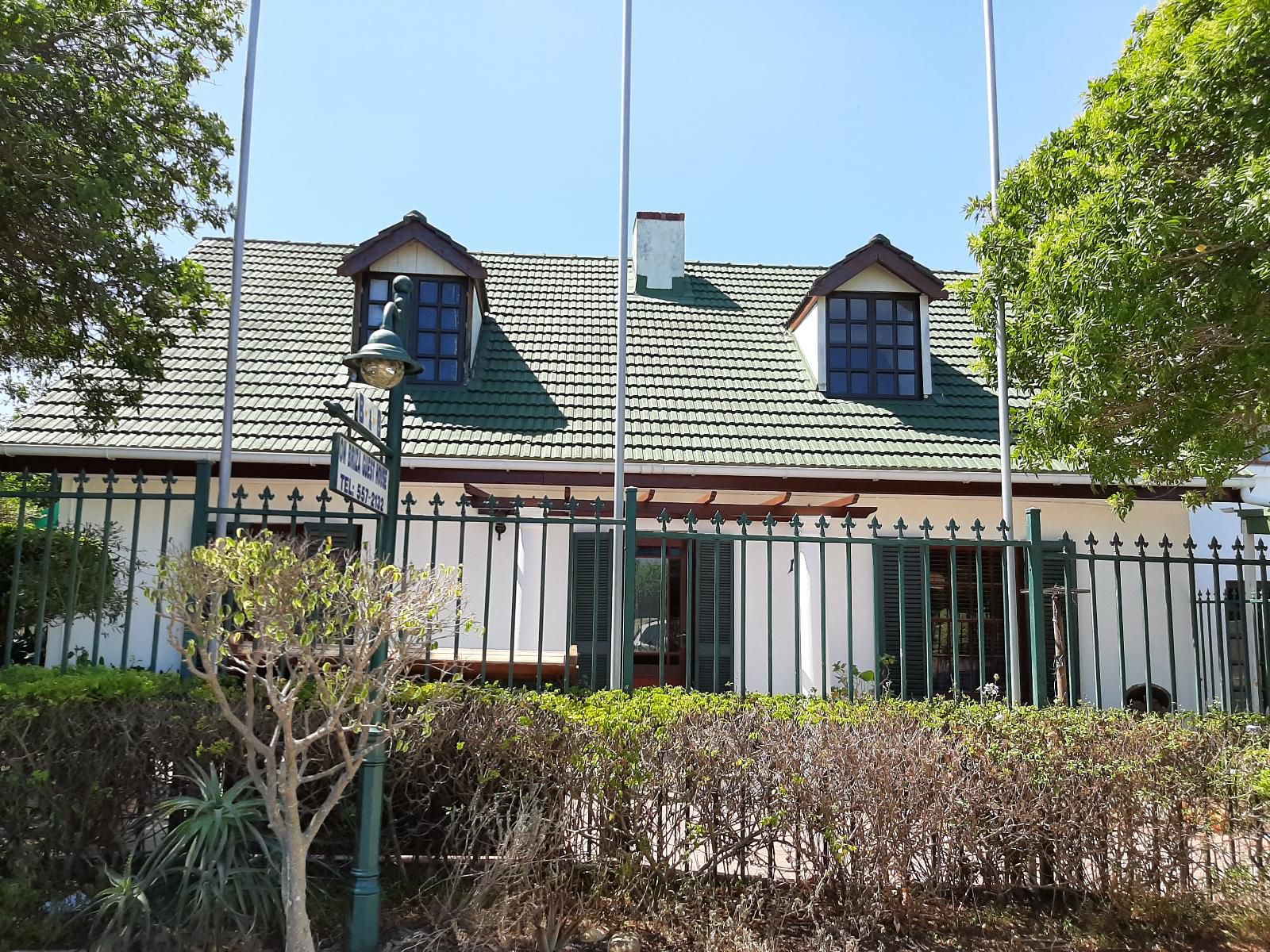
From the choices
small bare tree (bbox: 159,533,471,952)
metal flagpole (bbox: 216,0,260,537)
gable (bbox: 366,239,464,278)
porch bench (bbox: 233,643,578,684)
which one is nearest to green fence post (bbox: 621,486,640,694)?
porch bench (bbox: 233,643,578,684)

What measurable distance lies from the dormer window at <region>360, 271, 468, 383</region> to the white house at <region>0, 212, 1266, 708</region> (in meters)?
0.03

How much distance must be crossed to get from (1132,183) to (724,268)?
10.2 m

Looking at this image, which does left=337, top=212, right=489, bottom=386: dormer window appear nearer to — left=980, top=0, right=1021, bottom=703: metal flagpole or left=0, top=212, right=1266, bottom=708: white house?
left=0, top=212, right=1266, bottom=708: white house

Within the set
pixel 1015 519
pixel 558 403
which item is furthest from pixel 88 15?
pixel 1015 519

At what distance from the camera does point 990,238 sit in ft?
22.0

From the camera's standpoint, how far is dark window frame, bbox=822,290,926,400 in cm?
1223

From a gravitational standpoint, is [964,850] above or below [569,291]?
below

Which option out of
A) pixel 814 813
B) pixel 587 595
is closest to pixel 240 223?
pixel 587 595

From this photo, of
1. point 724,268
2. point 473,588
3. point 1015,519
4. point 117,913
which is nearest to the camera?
point 117,913

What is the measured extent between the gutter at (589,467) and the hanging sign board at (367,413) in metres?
5.23

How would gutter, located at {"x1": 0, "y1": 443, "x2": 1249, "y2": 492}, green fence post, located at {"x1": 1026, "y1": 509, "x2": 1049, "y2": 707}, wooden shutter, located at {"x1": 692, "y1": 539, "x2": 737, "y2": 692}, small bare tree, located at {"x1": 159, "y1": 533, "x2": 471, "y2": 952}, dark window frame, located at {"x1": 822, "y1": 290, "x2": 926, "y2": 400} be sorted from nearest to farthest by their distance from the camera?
small bare tree, located at {"x1": 159, "y1": 533, "x2": 471, "y2": 952} < green fence post, located at {"x1": 1026, "y1": 509, "x2": 1049, "y2": 707} < gutter, located at {"x1": 0, "y1": 443, "x2": 1249, "y2": 492} < wooden shutter, located at {"x1": 692, "y1": 539, "x2": 737, "y2": 692} < dark window frame, located at {"x1": 822, "y1": 290, "x2": 926, "y2": 400}

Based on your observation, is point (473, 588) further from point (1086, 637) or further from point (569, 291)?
point (1086, 637)

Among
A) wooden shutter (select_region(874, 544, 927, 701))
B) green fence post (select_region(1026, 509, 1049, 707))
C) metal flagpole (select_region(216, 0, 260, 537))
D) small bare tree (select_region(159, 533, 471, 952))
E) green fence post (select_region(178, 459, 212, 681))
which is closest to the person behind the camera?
small bare tree (select_region(159, 533, 471, 952))

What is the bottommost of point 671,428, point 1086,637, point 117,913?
point 117,913
